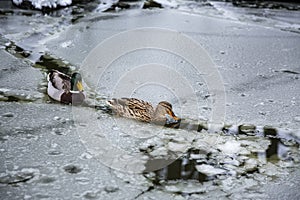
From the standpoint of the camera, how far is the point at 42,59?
176 inches

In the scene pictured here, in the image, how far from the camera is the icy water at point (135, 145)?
2.33 metres

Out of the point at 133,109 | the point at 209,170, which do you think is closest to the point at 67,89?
the point at 133,109

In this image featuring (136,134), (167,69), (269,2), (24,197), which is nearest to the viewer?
(24,197)

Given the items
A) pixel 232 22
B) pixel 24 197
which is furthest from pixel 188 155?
pixel 232 22

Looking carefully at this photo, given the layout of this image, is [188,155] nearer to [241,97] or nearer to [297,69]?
[241,97]

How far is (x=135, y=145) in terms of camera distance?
9.16ft

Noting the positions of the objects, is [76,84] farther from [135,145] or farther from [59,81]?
[135,145]

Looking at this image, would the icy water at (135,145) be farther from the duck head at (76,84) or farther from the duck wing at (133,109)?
the duck head at (76,84)

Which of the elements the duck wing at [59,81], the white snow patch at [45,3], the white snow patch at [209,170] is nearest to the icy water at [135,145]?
the white snow patch at [209,170]

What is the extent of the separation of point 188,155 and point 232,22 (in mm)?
4058

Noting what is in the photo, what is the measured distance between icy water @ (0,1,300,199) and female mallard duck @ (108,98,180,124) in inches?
2.3

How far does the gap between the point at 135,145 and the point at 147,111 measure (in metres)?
0.37

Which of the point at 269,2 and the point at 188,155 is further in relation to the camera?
the point at 269,2

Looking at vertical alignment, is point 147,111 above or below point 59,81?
below
